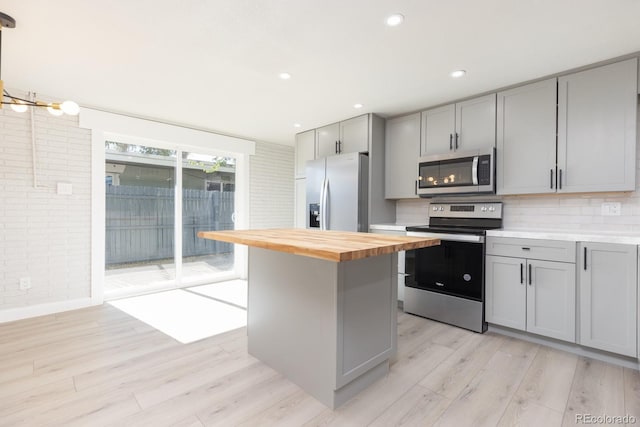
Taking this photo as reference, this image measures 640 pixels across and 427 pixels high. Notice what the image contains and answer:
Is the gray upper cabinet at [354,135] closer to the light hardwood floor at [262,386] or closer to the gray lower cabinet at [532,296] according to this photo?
the gray lower cabinet at [532,296]

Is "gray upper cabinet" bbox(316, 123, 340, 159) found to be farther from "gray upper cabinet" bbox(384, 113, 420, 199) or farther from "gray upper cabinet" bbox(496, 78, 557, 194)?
"gray upper cabinet" bbox(496, 78, 557, 194)

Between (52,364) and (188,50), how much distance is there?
2.54 meters

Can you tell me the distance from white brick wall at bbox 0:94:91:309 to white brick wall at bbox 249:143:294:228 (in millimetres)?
2301

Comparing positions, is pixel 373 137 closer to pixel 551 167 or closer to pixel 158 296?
pixel 551 167

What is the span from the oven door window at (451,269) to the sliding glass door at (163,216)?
10.6 feet

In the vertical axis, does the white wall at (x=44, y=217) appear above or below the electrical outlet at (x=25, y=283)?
above

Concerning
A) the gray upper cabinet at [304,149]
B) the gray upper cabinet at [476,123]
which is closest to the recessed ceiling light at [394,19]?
the gray upper cabinet at [476,123]

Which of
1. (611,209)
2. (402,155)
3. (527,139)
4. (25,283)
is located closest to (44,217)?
(25,283)

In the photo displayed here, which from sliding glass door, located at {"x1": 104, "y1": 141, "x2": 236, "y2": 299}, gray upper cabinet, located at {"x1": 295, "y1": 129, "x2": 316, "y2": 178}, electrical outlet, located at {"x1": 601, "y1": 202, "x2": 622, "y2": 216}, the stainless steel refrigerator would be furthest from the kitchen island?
sliding glass door, located at {"x1": 104, "y1": 141, "x2": 236, "y2": 299}

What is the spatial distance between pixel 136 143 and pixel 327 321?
3830mm

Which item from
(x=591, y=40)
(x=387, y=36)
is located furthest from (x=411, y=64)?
(x=591, y=40)

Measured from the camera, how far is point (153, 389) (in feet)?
6.41

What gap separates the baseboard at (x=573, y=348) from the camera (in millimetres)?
2270

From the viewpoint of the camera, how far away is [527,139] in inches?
114
